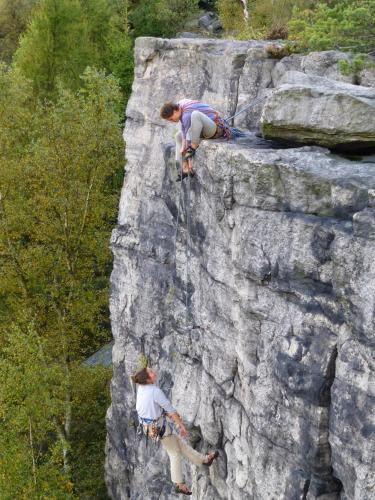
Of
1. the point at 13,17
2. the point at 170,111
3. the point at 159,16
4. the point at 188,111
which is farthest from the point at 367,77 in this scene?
the point at 13,17

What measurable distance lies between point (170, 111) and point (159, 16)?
33.0m

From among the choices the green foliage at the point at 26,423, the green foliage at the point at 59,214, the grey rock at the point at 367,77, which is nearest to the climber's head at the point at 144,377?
the grey rock at the point at 367,77

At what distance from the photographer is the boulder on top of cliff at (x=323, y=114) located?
10789 millimetres

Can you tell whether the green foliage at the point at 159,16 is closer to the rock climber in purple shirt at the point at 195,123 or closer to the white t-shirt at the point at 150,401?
the rock climber in purple shirt at the point at 195,123

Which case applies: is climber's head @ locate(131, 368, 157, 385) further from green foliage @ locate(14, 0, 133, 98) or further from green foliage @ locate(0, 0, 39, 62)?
green foliage @ locate(0, 0, 39, 62)

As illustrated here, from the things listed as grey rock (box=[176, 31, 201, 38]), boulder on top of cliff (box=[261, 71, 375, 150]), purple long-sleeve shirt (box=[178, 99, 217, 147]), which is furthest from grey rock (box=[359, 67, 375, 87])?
grey rock (box=[176, 31, 201, 38])

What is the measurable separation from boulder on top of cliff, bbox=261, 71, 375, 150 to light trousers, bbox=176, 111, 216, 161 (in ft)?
4.09

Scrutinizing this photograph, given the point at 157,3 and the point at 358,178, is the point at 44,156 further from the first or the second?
the point at 157,3

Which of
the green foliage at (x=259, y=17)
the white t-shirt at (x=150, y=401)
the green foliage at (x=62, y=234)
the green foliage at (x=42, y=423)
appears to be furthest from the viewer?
the green foliage at (x=62, y=234)

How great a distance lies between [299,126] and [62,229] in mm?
15732

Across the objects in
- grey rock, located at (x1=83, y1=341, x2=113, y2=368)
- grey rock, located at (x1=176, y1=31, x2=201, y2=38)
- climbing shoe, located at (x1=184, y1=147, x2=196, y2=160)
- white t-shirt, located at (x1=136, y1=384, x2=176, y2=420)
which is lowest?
grey rock, located at (x1=83, y1=341, x2=113, y2=368)

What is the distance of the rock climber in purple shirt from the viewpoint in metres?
12.5

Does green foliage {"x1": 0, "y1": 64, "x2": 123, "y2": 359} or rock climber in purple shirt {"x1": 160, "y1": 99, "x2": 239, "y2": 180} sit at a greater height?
rock climber in purple shirt {"x1": 160, "y1": 99, "x2": 239, "y2": 180}

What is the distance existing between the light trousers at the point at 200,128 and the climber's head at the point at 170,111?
0.27 meters
